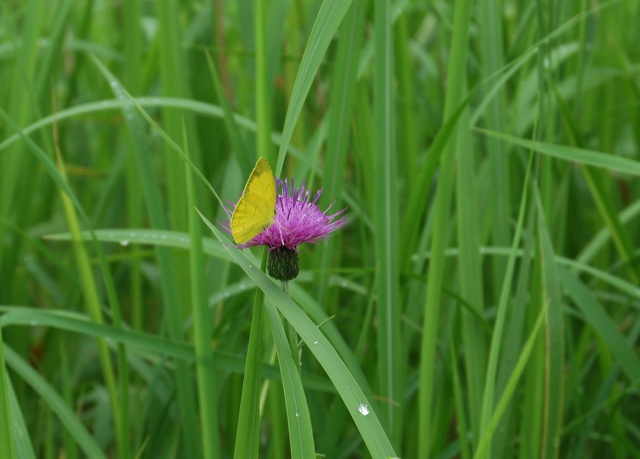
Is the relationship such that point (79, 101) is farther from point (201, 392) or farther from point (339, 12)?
point (339, 12)

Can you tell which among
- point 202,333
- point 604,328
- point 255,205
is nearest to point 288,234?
point 255,205

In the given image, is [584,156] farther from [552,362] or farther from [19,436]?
[19,436]

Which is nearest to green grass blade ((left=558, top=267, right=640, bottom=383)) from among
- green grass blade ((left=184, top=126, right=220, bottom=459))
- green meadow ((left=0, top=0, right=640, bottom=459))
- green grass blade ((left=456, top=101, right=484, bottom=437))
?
green meadow ((left=0, top=0, right=640, bottom=459))

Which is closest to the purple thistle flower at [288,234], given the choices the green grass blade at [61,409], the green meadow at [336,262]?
the green meadow at [336,262]

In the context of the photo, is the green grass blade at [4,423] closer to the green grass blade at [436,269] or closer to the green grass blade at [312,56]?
the green grass blade at [312,56]

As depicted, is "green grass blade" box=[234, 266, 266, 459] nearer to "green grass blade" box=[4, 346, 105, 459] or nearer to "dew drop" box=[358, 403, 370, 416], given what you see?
"dew drop" box=[358, 403, 370, 416]

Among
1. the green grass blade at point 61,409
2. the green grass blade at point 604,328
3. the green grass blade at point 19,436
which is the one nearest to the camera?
the green grass blade at point 19,436
